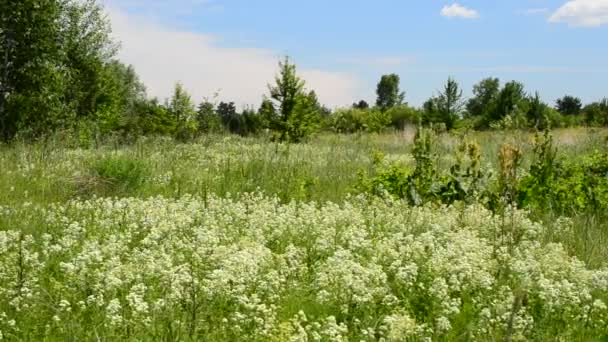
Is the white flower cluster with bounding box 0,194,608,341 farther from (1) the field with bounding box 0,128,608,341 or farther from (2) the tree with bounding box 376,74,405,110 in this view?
(2) the tree with bounding box 376,74,405,110

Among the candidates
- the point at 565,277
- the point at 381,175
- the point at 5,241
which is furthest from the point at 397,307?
the point at 381,175

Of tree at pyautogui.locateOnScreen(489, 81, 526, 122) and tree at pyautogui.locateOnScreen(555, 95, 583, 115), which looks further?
tree at pyautogui.locateOnScreen(555, 95, 583, 115)

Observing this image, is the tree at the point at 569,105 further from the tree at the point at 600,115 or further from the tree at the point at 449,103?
the tree at the point at 449,103

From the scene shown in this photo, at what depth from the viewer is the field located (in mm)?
3887

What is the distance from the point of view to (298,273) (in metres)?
5.17

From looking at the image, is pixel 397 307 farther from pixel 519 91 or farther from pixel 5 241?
pixel 519 91

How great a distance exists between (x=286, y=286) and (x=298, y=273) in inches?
14.0

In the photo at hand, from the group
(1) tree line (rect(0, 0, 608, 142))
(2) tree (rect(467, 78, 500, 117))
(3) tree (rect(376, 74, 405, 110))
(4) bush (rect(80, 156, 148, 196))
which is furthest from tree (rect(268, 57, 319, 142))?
(3) tree (rect(376, 74, 405, 110))

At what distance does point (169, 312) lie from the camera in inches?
153

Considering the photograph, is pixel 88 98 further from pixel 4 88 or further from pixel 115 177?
pixel 115 177

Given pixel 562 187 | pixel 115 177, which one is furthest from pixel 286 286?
pixel 115 177

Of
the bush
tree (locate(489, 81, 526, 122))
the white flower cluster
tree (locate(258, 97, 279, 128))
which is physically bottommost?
the white flower cluster

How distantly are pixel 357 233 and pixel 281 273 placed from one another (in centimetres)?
129

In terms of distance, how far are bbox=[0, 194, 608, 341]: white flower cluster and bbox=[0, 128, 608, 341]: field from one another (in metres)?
0.01
